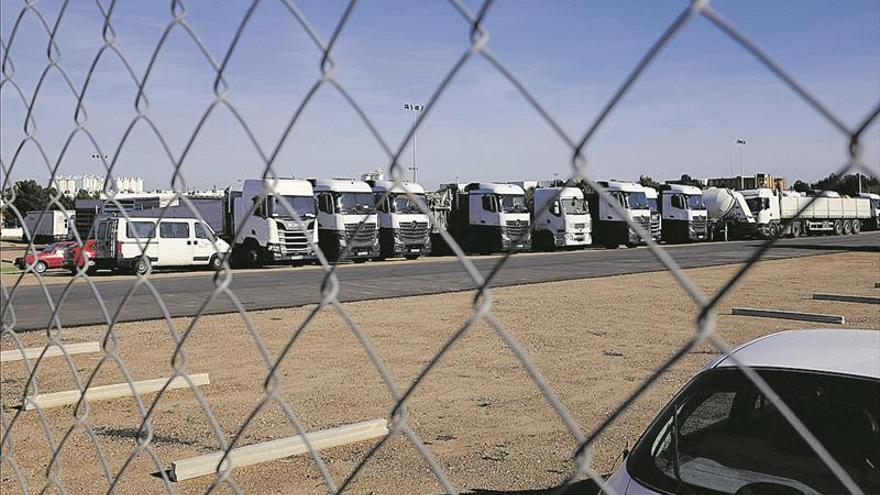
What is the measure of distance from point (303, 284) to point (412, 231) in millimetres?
9197

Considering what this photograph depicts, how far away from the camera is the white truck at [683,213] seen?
122 feet

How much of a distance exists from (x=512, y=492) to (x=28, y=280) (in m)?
22.0

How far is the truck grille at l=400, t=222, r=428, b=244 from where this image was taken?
93.1 feet

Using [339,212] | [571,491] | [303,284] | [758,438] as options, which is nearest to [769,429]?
[758,438]

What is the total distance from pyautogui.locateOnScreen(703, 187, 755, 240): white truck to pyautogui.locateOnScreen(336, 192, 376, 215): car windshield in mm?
19578

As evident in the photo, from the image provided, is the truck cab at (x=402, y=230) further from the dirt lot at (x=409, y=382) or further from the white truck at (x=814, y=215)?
the white truck at (x=814, y=215)

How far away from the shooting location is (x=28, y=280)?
23344 millimetres

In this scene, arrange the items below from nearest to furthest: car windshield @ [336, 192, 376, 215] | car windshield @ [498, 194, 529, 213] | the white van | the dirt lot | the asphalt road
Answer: the dirt lot → the asphalt road → the white van → car windshield @ [336, 192, 376, 215] → car windshield @ [498, 194, 529, 213]

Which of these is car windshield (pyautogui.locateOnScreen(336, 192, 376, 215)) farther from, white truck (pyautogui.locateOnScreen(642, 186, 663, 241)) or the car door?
white truck (pyautogui.locateOnScreen(642, 186, 663, 241))

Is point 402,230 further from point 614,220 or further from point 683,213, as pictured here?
point 683,213

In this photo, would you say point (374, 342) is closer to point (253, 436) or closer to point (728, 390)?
point (253, 436)

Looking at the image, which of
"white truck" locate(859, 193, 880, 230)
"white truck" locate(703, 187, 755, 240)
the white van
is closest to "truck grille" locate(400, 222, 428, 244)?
the white van

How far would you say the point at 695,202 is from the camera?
37.8m

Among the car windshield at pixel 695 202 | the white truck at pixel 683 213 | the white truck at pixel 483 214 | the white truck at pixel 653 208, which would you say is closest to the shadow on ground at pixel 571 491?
the white truck at pixel 483 214
